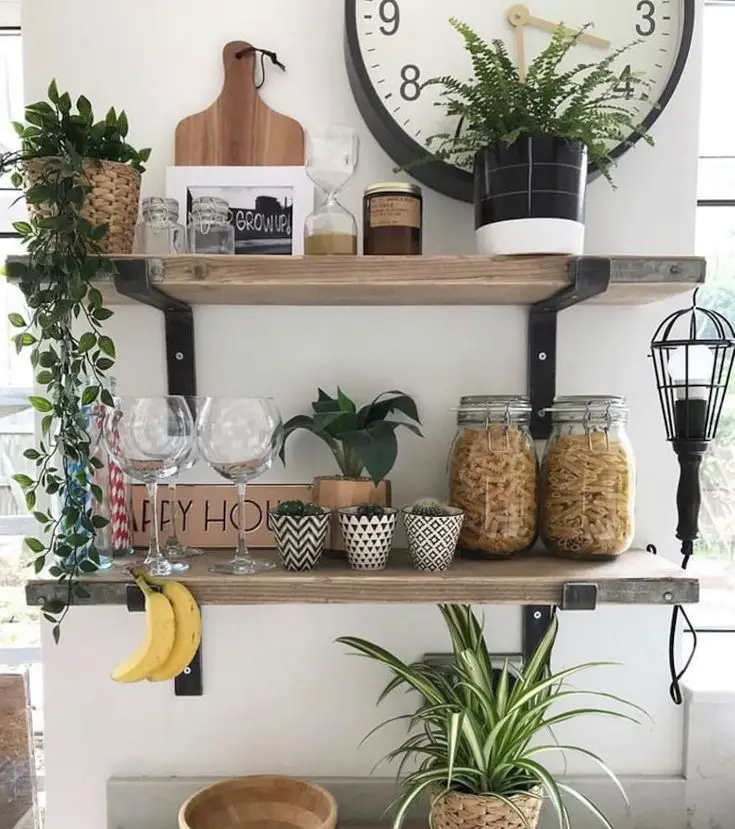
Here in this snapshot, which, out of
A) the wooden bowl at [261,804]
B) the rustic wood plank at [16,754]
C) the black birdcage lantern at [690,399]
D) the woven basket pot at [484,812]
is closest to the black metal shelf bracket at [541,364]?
the black birdcage lantern at [690,399]

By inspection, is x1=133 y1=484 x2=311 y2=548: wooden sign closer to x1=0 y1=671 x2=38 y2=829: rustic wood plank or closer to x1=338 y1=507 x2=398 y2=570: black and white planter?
x1=338 y1=507 x2=398 y2=570: black and white planter

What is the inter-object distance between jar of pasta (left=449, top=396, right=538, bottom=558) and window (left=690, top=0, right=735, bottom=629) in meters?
0.50

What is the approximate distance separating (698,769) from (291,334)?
0.89 metres

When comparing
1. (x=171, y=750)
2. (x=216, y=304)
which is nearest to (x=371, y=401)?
(x=216, y=304)

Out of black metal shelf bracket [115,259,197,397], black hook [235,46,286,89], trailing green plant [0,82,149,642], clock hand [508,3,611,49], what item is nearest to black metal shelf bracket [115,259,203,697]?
black metal shelf bracket [115,259,197,397]

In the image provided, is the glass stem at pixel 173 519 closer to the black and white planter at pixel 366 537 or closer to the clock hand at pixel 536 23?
the black and white planter at pixel 366 537

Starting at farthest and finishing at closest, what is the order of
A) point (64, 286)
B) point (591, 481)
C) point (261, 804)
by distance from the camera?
point (261, 804) < point (591, 481) < point (64, 286)

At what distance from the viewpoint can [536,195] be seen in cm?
88

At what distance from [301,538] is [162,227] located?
45 cm

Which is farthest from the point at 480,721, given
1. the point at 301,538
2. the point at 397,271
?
the point at 397,271

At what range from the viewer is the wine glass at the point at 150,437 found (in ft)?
3.02

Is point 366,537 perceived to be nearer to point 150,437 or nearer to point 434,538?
point 434,538

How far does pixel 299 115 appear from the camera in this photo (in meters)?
1.08

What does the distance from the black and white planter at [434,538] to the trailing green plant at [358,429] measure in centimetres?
8
